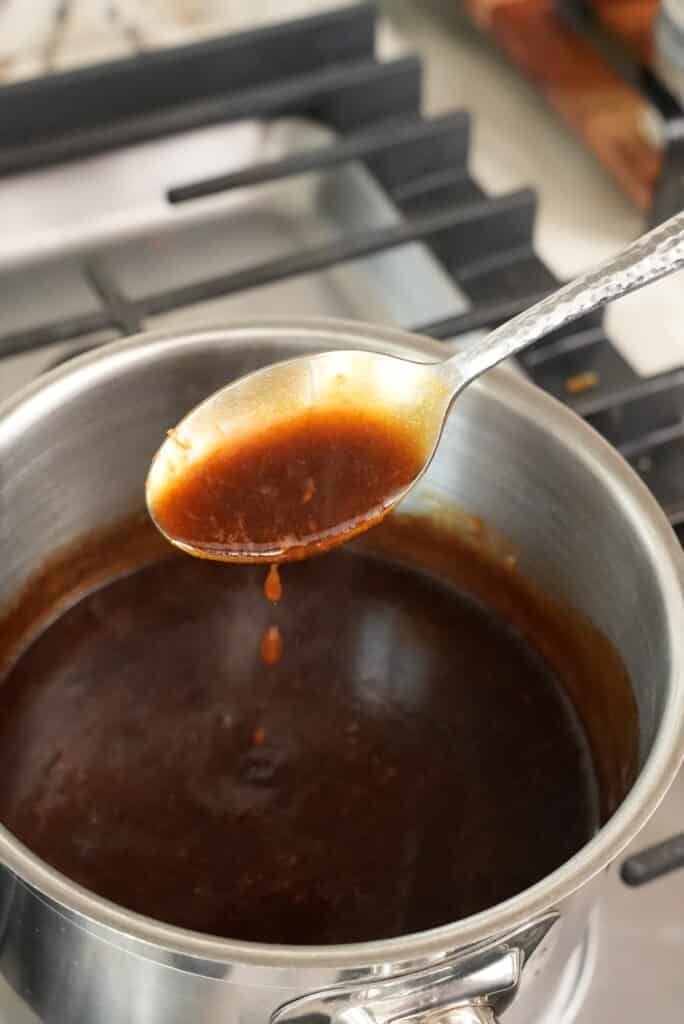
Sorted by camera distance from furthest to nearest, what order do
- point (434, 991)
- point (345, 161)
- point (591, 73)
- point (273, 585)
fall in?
point (591, 73), point (345, 161), point (273, 585), point (434, 991)

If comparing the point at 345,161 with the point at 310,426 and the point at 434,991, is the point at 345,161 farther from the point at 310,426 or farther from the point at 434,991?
the point at 434,991

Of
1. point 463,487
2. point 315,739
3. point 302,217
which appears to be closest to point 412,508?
point 463,487

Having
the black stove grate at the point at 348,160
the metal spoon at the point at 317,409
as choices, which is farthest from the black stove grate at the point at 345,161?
the metal spoon at the point at 317,409

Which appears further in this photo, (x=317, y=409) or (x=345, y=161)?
(x=345, y=161)

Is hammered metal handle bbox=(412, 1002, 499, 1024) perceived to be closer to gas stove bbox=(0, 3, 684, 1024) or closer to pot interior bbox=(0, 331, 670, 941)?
pot interior bbox=(0, 331, 670, 941)

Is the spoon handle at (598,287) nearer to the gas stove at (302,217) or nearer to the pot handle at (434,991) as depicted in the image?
the gas stove at (302,217)
